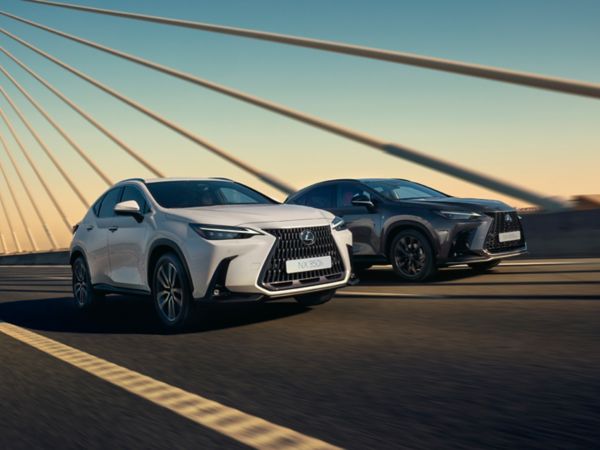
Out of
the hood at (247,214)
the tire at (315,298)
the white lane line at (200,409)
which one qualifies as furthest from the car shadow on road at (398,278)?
the white lane line at (200,409)

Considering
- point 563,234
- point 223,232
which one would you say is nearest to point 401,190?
point 563,234

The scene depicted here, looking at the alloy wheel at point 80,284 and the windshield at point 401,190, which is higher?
the windshield at point 401,190

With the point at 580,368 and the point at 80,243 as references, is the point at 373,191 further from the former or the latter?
the point at 580,368

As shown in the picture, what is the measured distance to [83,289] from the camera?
9.53 m

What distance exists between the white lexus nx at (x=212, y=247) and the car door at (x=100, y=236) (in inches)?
1.2

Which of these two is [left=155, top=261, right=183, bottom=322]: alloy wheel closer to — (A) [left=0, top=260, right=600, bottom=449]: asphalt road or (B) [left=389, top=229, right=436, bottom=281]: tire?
(A) [left=0, top=260, right=600, bottom=449]: asphalt road

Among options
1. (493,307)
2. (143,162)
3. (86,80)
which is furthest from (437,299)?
(86,80)

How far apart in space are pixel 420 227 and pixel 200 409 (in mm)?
6752

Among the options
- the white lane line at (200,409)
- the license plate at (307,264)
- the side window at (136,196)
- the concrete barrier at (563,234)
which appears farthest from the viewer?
the concrete barrier at (563,234)

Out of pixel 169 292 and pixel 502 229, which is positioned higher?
pixel 502 229

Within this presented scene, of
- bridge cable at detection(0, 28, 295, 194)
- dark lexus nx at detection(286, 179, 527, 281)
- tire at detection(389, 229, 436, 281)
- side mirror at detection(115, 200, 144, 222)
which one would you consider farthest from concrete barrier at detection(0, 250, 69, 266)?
side mirror at detection(115, 200, 144, 222)

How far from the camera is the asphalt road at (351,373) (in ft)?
11.4

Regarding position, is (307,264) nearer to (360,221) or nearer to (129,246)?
(129,246)

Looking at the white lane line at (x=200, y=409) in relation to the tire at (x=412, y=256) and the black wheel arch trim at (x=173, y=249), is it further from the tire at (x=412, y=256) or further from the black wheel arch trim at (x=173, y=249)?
the tire at (x=412, y=256)
